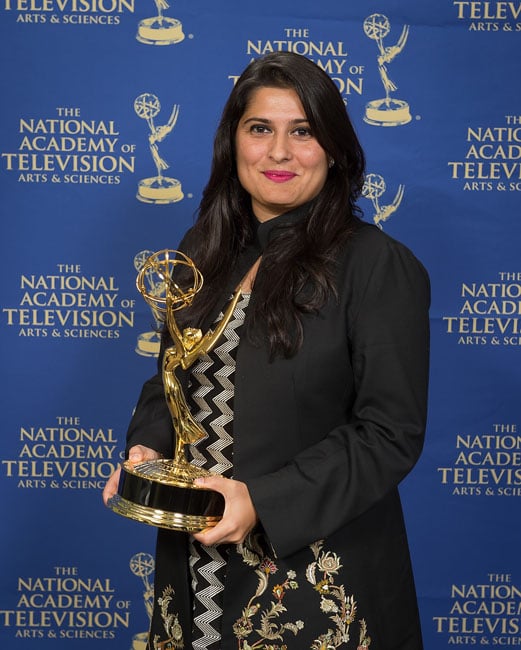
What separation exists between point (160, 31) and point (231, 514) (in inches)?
62.7

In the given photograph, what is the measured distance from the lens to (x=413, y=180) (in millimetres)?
2551

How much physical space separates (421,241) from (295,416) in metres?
1.20

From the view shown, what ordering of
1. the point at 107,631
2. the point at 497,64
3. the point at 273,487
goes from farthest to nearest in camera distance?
the point at 107,631 < the point at 497,64 < the point at 273,487

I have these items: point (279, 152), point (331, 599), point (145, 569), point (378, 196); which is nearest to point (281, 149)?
point (279, 152)

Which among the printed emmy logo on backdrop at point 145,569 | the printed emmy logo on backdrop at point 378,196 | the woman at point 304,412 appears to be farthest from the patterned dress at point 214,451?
the printed emmy logo on backdrop at point 145,569

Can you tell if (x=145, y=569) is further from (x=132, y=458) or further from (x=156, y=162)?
(x=132, y=458)

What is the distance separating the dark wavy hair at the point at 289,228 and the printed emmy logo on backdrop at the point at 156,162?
0.87 m

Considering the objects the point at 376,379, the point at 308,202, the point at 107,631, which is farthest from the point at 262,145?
the point at 107,631

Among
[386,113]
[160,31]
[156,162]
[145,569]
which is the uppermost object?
[160,31]

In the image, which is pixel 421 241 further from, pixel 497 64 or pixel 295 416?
pixel 295 416

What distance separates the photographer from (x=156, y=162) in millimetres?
2582

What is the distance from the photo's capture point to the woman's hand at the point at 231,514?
1340 millimetres

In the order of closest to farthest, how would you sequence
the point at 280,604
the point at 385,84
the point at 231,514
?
the point at 231,514, the point at 280,604, the point at 385,84

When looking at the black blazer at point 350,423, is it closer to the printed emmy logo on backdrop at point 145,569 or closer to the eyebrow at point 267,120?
the eyebrow at point 267,120
